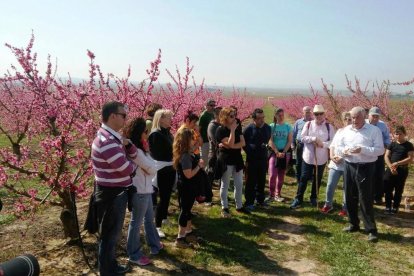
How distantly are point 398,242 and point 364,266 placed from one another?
118cm

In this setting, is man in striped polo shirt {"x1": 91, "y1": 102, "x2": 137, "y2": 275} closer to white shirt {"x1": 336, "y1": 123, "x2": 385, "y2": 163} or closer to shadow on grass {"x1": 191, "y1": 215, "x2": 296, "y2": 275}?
shadow on grass {"x1": 191, "y1": 215, "x2": 296, "y2": 275}

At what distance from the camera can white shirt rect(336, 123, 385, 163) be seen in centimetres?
518

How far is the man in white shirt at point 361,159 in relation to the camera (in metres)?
5.23

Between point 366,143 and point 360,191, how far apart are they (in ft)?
2.46

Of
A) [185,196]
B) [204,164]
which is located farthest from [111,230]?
[204,164]

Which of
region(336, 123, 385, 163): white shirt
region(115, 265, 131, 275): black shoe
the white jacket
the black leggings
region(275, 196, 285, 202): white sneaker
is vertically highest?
region(336, 123, 385, 163): white shirt

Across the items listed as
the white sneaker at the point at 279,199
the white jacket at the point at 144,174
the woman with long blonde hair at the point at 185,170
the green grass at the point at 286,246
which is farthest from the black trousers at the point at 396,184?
the white jacket at the point at 144,174

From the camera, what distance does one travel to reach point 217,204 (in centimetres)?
701

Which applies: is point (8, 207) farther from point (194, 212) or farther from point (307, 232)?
point (307, 232)

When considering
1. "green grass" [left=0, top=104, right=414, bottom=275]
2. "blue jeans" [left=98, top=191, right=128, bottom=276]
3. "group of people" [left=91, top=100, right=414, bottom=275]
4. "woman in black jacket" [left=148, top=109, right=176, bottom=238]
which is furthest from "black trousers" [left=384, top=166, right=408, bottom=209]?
"blue jeans" [left=98, top=191, right=128, bottom=276]

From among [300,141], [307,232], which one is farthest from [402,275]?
[300,141]

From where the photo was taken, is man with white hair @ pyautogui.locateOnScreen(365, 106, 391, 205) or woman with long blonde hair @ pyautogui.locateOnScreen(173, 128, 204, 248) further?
man with white hair @ pyautogui.locateOnScreen(365, 106, 391, 205)

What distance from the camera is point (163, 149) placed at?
4.92 metres

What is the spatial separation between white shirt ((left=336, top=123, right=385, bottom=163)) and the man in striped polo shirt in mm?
3323
